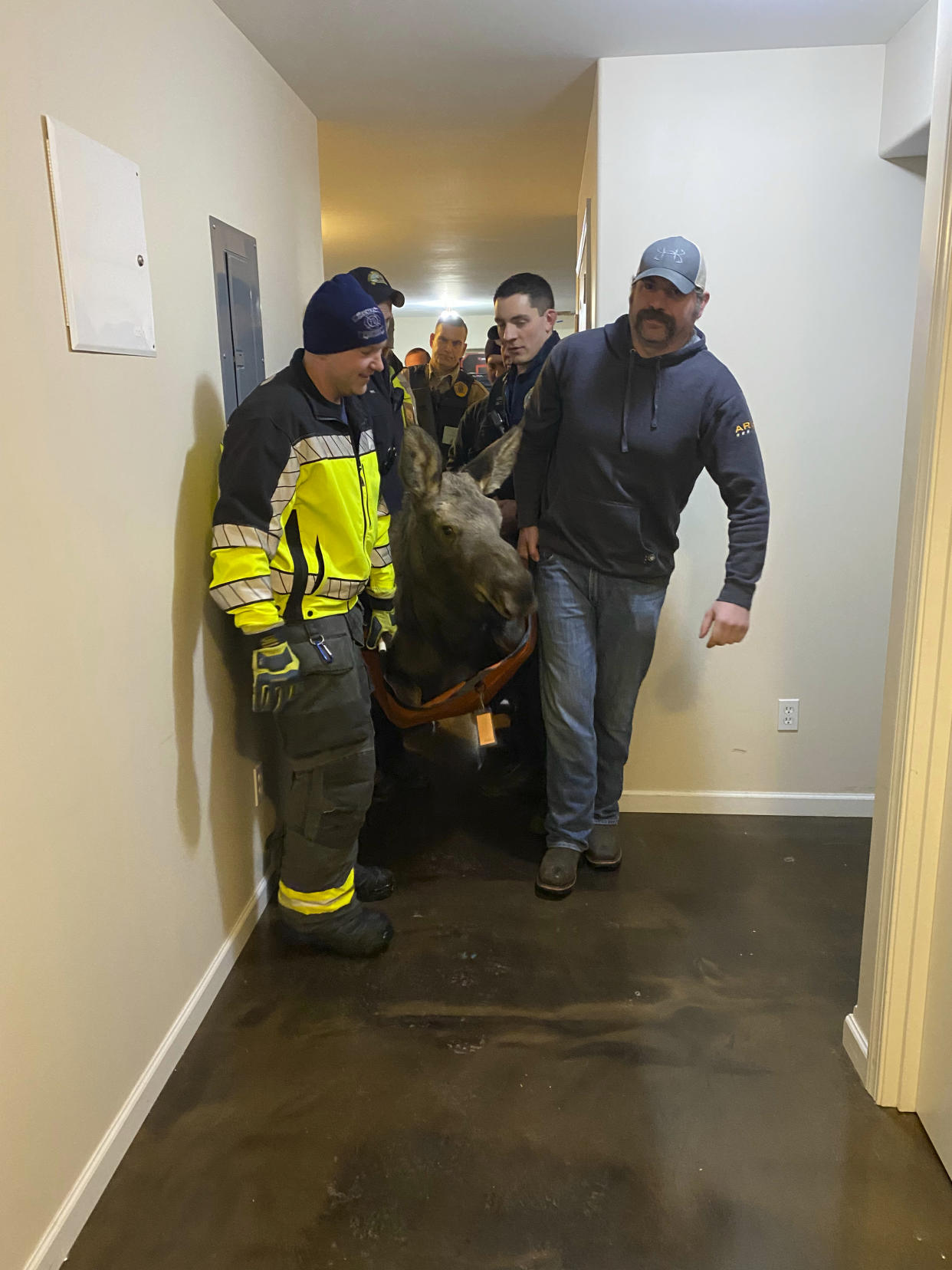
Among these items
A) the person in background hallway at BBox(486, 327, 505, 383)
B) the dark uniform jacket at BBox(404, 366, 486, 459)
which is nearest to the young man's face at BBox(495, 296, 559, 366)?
the person in background hallway at BBox(486, 327, 505, 383)

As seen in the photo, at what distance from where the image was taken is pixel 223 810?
7.72 feet

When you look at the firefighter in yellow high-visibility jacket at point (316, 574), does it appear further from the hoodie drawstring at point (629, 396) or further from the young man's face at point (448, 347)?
the young man's face at point (448, 347)

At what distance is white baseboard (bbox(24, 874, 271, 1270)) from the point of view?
1520 mm

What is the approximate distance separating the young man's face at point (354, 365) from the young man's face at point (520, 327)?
1.04 metres

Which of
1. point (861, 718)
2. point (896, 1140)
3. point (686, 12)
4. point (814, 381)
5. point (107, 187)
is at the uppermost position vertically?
point (686, 12)

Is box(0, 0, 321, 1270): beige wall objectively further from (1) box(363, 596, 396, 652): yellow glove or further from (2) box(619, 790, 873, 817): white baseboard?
(2) box(619, 790, 873, 817): white baseboard

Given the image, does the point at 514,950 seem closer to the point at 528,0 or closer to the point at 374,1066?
the point at 374,1066

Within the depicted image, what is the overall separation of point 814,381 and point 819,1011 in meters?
1.94

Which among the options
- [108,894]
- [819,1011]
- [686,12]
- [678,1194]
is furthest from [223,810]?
[686,12]

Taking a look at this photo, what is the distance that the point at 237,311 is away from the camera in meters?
2.46

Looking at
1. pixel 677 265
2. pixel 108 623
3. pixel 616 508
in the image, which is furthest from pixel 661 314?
pixel 108 623

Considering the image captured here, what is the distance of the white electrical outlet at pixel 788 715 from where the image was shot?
319 centimetres

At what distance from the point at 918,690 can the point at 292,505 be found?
142 cm

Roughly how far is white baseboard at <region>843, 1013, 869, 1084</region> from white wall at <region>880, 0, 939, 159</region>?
2.33 metres
